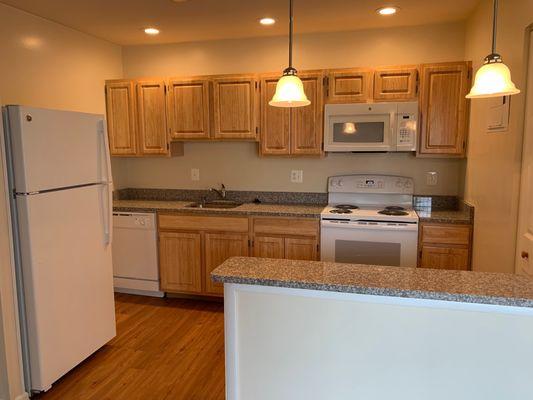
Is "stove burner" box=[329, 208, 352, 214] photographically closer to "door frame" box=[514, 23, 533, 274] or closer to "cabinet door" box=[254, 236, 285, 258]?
"cabinet door" box=[254, 236, 285, 258]

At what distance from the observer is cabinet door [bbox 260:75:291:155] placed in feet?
11.7

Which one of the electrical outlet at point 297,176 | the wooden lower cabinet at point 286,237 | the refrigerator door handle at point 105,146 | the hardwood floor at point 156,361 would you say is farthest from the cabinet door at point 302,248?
the refrigerator door handle at point 105,146

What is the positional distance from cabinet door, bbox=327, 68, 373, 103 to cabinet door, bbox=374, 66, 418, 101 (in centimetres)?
7

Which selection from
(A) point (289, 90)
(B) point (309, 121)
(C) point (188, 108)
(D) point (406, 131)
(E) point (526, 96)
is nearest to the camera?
(A) point (289, 90)

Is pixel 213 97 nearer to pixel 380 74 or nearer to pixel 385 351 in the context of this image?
pixel 380 74

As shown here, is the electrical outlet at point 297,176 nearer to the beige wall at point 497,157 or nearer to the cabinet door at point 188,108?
the cabinet door at point 188,108

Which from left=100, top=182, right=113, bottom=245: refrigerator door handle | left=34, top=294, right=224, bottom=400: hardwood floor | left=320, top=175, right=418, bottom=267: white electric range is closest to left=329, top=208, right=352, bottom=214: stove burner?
left=320, top=175, right=418, bottom=267: white electric range

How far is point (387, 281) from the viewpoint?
1477 mm

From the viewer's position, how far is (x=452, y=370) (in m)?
1.42

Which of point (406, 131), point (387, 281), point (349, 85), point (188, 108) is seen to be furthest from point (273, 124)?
point (387, 281)

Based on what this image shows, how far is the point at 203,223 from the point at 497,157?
236 cm

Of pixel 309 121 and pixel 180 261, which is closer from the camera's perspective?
pixel 309 121

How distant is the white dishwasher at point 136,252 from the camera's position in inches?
146

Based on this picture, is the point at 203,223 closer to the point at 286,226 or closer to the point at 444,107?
the point at 286,226
